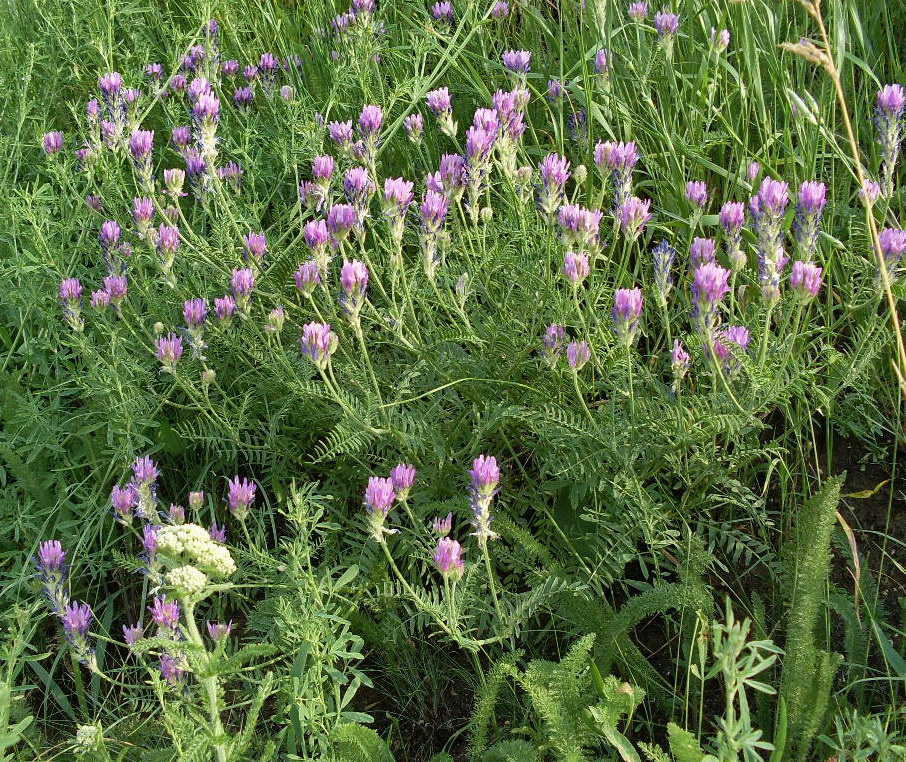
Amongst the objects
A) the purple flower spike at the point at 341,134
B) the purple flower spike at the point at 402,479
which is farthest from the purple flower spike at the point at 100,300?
the purple flower spike at the point at 402,479

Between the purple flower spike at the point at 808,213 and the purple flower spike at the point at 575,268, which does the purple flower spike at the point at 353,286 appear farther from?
the purple flower spike at the point at 808,213

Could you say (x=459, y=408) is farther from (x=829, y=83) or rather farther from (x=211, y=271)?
(x=829, y=83)

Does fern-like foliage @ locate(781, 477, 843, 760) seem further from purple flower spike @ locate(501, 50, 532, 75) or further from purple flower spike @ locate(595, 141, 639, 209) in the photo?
purple flower spike @ locate(501, 50, 532, 75)

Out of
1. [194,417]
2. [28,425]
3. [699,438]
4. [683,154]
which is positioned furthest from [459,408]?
[28,425]

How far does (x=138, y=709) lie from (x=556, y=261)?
1.38 metres

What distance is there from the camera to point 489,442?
233 cm

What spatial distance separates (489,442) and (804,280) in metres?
0.85

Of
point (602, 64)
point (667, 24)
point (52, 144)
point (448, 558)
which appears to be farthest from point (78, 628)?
point (667, 24)

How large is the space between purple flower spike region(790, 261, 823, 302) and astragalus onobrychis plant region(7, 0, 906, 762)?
12 millimetres

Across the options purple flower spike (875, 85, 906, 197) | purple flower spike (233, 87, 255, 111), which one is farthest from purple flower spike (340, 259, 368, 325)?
purple flower spike (233, 87, 255, 111)

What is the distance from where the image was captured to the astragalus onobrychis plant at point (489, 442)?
1.77 meters

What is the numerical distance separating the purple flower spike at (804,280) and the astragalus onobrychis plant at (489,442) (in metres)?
0.01

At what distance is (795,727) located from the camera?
176 cm

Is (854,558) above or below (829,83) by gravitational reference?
below
